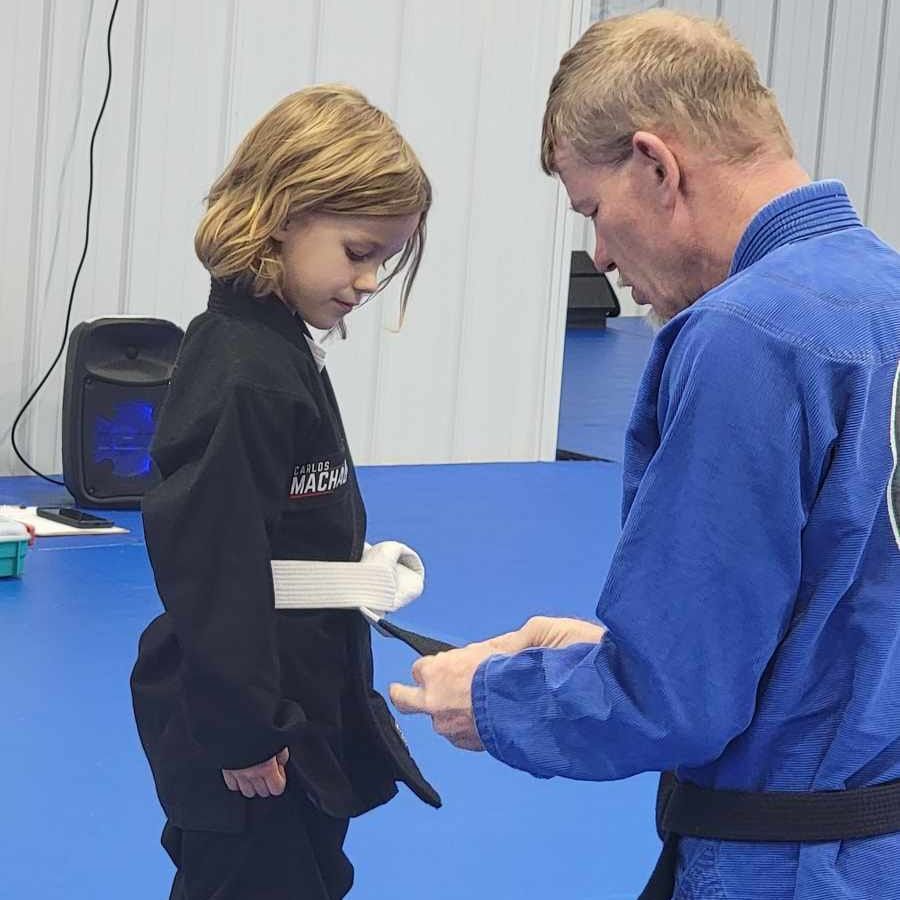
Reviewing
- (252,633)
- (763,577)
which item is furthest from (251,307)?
(763,577)

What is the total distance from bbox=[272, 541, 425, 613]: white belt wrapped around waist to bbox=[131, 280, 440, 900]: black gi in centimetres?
3

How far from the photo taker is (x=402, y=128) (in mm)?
5789

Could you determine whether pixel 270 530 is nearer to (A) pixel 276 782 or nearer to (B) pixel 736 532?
(A) pixel 276 782

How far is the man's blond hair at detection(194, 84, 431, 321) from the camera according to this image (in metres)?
1.91

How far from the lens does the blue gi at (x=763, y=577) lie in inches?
47.8

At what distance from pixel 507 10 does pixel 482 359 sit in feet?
4.04

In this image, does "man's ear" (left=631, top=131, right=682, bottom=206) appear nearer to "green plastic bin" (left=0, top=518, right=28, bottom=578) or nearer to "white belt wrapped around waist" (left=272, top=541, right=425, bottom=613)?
"white belt wrapped around waist" (left=272, top=541, right=425, bottom=613)

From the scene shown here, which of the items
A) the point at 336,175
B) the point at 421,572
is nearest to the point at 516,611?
Answer: the point at 421,572

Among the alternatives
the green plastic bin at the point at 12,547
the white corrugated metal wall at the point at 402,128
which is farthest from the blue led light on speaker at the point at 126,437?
the green plastic bin at the point at 12,547

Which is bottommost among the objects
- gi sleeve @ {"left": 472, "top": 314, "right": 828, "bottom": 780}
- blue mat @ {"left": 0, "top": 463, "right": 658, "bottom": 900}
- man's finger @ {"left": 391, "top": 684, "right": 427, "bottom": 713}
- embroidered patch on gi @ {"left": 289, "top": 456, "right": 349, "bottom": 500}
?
blue mat @ {"left": 0, "top": 463, "right": 658, "bottom": 900}

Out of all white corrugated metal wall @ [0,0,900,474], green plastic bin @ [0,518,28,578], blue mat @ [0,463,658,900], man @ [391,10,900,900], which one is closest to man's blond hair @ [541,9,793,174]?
man @ [391,10,900,900]

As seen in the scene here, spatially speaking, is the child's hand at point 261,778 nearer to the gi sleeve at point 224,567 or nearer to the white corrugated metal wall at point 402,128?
the gi sleeve at point 224,567

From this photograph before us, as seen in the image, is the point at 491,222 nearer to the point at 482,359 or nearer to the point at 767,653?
the point at 482,359

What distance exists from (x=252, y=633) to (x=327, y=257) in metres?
0.45
